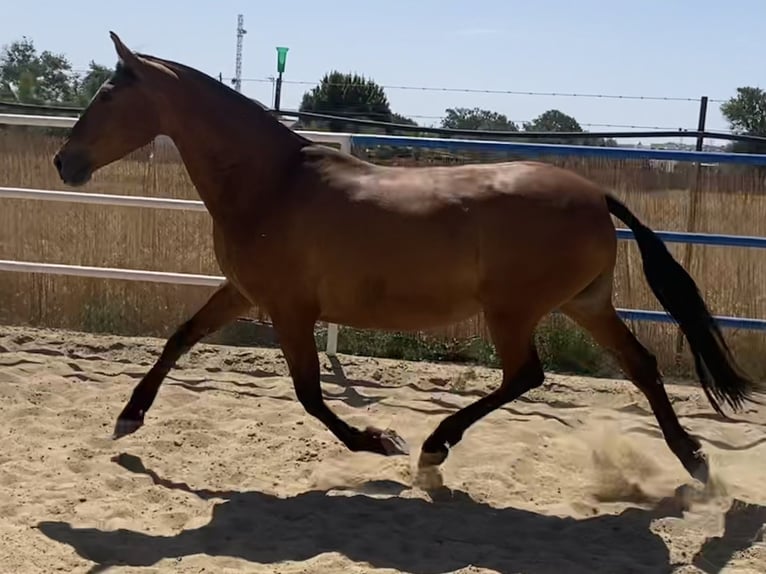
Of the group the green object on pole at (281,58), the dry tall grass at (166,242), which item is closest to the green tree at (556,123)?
the green object on pole at (281,58)

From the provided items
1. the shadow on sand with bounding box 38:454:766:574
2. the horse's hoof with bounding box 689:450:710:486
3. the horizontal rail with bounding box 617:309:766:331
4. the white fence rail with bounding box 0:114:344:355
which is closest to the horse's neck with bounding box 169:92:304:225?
the shadow on sand with bounding box 38:454:766:574

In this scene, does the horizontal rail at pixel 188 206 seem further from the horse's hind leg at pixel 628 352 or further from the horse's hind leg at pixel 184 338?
the horse's hind leg at pixel 628 352

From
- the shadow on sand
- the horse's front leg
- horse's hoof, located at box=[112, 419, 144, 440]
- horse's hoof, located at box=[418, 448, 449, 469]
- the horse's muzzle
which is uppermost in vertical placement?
the horse's muzzle

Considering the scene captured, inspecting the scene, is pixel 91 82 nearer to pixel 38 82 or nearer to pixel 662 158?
pixel 38 82

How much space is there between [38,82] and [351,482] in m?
26.0

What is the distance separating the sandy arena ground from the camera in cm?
313

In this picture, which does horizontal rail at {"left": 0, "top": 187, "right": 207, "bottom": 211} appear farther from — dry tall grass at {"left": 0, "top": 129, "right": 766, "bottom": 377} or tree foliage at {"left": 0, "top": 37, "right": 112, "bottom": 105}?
tree foliage at {"left": 0, "top": 37, "right": 112, "bottom": 105}

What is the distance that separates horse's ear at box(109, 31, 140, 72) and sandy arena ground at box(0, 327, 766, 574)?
166 cm

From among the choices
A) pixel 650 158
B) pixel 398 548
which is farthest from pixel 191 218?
pixel 398 548

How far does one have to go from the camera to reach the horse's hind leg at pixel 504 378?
3713 mm

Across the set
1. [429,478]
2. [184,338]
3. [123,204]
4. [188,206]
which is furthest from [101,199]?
[429,478]

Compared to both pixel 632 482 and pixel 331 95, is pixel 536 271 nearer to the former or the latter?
pixel 632 482

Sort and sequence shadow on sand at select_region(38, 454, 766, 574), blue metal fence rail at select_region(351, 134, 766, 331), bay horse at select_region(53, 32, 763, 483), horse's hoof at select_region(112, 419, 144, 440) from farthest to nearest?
blue metal fence rail at select_region(351, 134, 766, 331) < horse's hoof at select_region(112, 419, 144, 440) < bay horse at select_region(53, 32, 763, 483) < shadow on sand at select_region(38, 454, 766, 574)

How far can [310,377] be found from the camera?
3887 millimetres
